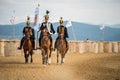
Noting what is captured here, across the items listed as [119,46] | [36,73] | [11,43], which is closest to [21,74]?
[36,73]

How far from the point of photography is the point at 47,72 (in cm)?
1905

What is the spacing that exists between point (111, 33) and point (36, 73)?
155 metres

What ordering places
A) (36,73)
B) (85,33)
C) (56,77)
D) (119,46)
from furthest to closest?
(85,33), (119,46), (36,73), (56,77)

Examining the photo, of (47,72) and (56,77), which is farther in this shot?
(47,72)

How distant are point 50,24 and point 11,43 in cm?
1030

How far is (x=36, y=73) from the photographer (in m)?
18.7

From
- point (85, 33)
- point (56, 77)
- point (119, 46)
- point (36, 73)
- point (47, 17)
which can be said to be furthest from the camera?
point (85, 33)

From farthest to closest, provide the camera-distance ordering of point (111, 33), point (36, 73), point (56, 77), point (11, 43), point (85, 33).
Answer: point (85, 33), point (111, 33), point (11, 43), point (36, 73), point (56, 77)

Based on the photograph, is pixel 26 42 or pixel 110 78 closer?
pixel 110 78

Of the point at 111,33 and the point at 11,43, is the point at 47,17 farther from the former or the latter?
the point at 111,33

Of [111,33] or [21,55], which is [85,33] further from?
[21,55]

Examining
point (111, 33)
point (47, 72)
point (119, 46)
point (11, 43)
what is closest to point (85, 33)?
point (111, 33)

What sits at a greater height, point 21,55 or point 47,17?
point 47,17

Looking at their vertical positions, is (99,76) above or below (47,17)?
below
